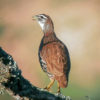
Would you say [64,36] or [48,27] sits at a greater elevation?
[48,27]

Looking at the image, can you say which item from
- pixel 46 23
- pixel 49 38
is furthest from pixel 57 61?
pixel 46 23

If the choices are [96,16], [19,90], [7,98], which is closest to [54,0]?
[96,16]

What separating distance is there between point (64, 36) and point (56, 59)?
11.3m

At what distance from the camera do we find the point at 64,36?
62.7 ft

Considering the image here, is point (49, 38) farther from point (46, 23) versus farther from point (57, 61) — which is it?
point (57, 61)

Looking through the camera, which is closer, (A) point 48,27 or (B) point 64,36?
(A) point 48,27

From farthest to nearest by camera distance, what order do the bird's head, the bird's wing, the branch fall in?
the bird's head, the bird's wing, the branch

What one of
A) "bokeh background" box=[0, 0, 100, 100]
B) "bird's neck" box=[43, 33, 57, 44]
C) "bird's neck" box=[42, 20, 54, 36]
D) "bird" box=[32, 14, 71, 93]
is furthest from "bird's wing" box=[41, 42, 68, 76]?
"bokeh background" box=[0, 0, 100, 100]

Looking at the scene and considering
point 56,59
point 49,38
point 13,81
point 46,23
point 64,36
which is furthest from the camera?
point 64,36

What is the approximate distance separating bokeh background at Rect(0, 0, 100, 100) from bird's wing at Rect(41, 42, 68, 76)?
6.57 meters

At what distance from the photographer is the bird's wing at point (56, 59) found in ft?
25.5

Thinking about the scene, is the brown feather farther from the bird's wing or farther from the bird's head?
the bird's head

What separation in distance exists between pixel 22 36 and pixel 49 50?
41.1ft

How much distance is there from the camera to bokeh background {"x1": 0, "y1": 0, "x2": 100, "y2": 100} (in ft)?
56.7
